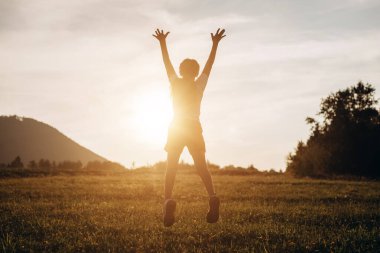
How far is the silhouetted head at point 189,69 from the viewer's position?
6.50 metres

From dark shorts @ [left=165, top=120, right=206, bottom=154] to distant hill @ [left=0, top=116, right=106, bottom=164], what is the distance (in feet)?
357

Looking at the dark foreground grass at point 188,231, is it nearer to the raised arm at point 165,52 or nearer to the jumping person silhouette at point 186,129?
the jumping person silhouette at point 186,129

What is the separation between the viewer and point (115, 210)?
36.4ft

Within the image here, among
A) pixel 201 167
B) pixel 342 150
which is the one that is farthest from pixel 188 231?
pixel 342 150

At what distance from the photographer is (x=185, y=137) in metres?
6.15

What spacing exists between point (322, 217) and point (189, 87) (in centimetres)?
580

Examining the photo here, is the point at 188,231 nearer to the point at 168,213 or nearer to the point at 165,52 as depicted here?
the point at 168,213

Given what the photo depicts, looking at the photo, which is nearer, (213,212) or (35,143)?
(213,212)

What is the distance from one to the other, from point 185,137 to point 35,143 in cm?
12505

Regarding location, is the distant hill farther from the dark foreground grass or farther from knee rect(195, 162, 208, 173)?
knee rect(195, 162, 208, 173)

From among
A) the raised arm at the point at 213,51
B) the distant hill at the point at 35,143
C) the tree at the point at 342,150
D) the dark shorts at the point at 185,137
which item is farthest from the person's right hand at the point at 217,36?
the distant hill at the point at 35,143

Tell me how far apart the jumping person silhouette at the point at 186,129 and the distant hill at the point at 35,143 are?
356 ft

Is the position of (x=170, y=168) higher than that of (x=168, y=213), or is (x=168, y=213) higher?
(x=170, y=168)

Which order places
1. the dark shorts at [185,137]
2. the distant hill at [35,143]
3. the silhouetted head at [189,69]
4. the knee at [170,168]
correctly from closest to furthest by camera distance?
the dark shorts at [185,137] → the knee at [170,168] → the silhouetted head at [189,69] → the distant hill at [35,143]
